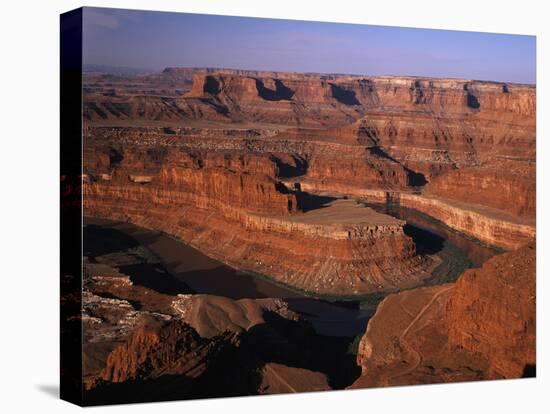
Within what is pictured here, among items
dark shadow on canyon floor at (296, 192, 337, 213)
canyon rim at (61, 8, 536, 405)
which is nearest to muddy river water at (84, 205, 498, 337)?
canyon rim at (61, 8, 536, 405)

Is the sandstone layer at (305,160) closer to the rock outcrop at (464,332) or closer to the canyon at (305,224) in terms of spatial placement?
the canyon at (305,224)

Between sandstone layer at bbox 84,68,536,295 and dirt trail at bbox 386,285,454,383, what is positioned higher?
sandstone layer at bbox 84,68,536,295

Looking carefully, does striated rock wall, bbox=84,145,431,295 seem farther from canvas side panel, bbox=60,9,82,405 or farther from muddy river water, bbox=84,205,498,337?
canvas side panel, bbox=60,9,82,405

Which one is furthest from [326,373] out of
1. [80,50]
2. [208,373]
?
[80,50]

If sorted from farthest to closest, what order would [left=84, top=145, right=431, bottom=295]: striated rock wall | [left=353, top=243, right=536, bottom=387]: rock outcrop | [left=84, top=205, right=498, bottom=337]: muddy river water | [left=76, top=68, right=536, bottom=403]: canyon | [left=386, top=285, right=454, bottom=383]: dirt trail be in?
[left=84, top=145, right=431, bottom=295]: striated rock wall, [left=84, top=205, right=498, bottom=337]: muddy river water, [left=353, top=243, right=536, bottom=387]: rock outcrop, [left=386, top=285, right=454, bottom=383]: dirt trail, [left=76, top=68, right=536, bottom=403]: canyon

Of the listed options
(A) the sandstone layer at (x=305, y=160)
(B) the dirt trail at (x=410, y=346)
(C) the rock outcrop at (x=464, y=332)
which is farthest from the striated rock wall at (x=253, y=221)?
(C) the rock outcrop at (x=464, y=332)

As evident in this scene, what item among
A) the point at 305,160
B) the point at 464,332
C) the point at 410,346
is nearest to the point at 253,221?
the point at 305,160

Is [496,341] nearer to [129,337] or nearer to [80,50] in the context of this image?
[129,337]
